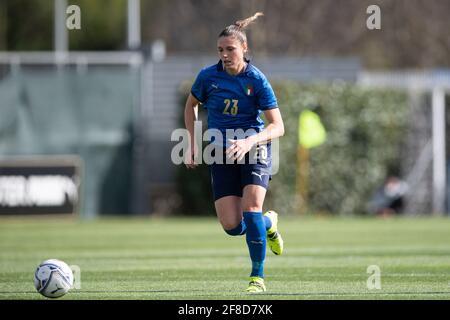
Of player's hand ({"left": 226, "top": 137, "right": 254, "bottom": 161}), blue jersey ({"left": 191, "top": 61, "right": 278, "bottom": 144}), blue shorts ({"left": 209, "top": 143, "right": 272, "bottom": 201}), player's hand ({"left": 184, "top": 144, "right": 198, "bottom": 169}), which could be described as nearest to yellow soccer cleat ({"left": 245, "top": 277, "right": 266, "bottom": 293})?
blue shorts ({"left": 209, "top": 143, "right": 272, "bottom": 201})

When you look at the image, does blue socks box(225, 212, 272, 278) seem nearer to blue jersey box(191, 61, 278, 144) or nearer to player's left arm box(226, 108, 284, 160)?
player's left arm box(226, 108, 284, 160)

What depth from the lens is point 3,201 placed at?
78.6ft

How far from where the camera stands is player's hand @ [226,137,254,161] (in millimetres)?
9203

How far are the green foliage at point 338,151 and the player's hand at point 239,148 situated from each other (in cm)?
1682

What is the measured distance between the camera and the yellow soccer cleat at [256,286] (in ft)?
30.9

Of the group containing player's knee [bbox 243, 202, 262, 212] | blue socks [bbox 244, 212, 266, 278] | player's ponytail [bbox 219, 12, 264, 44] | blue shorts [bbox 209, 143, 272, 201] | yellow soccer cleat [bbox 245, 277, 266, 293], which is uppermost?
player's ponytail [bbox 219, 12, 264, 44]

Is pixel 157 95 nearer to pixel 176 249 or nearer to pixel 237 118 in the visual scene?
pixel 176 249

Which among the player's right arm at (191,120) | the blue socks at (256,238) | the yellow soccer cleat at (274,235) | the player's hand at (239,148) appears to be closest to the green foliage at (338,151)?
the yellow soccer cleat at (274,235)

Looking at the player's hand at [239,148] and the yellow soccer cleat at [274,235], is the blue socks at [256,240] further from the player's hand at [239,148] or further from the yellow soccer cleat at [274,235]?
the yellow soccer cleat at [274,235]

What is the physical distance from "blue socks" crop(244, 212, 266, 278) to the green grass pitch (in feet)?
0.90

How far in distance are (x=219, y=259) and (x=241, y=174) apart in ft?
13.9

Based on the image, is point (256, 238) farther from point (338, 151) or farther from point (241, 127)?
point (338, 151)

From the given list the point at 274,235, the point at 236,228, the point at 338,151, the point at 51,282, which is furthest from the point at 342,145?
the point at 51,282
